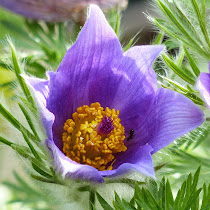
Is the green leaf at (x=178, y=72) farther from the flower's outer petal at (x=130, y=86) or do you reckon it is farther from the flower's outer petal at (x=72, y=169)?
the flower's outer petal at (x=72, y=169)

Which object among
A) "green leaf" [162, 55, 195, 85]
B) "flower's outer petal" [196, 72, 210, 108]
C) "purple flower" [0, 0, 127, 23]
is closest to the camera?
"flower's outer petal" [196, 72, 210, 108]

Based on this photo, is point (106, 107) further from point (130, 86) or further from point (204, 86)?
point (204, 86)

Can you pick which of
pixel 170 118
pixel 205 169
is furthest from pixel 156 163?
pixel 205 169

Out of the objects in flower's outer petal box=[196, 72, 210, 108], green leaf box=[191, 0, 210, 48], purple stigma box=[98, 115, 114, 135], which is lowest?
purple stigma box=[98, 115, 114, 135]

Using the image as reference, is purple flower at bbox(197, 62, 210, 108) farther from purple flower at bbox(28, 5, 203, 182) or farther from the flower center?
the flower center

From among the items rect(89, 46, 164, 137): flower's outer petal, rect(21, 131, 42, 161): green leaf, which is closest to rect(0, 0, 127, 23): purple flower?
rect(89, 46, 164, 137): flower's outer petal

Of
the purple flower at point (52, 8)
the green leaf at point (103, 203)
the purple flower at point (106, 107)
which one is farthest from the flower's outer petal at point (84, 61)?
the purple flower at point (52, 8)

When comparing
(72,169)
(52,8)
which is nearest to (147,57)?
(72,169)
